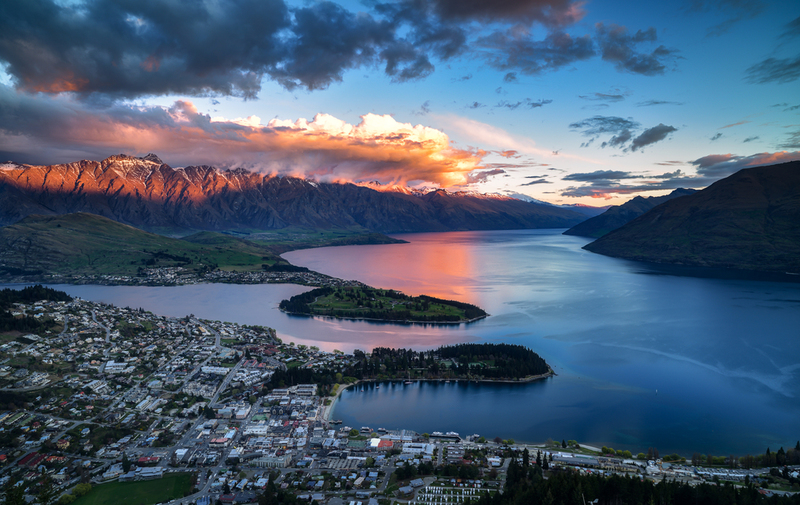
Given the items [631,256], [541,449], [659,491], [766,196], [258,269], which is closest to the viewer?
[659,491]

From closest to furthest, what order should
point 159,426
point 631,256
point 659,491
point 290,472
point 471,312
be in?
1. point 659,491
2. point 290,472
3. point 159,426
4. point 471,312
5. point 631,256

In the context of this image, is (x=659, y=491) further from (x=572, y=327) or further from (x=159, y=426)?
(x=572, y=327)

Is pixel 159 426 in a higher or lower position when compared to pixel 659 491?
lower

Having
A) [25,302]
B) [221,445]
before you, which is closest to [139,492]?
[221,445]

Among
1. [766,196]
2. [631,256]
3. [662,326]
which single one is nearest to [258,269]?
[662,326]

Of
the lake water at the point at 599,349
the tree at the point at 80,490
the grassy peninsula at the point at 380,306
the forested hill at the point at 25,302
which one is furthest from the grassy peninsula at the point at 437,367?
the forested hill at the point at 25,302

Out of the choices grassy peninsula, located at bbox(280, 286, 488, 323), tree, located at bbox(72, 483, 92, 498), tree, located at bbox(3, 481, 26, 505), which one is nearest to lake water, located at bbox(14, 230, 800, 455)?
grassy peninsula, located at bbox(280, 286, 488, 323)
